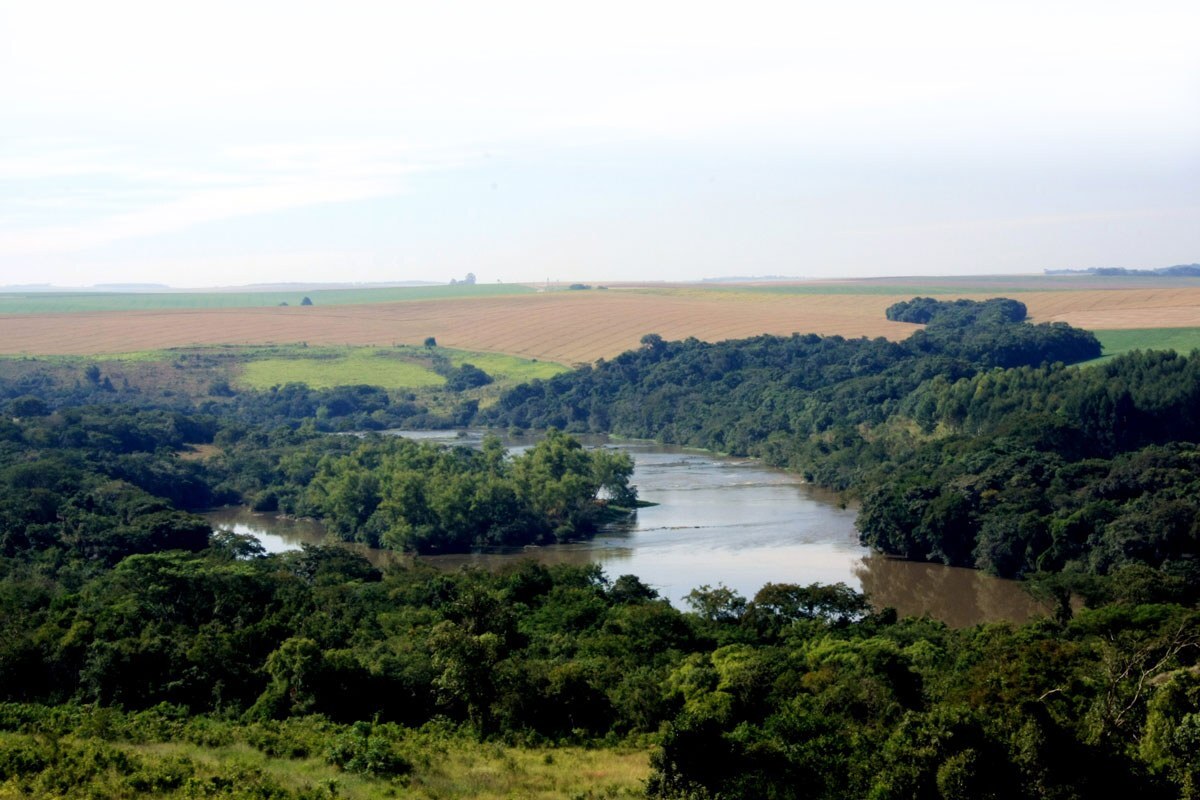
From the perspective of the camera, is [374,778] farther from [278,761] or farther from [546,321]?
[546,321]

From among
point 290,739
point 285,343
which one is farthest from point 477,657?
point 285,343

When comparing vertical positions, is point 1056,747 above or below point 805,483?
above

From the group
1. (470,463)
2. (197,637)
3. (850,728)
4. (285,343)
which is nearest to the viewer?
A: (850,728)

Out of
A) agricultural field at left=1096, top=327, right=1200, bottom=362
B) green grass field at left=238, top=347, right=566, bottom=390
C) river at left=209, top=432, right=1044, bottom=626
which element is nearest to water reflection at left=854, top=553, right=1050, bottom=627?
river at left=209, top=432, right=1044, bottom=626

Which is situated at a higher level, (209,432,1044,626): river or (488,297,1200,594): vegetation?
(488,297,1200,594): vegetation

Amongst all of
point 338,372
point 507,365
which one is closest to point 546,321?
point 507,365

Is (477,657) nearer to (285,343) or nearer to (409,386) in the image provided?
(409,386)

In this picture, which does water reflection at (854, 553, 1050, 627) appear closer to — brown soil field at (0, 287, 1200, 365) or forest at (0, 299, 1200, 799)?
forest at (0, 299, 1200, 799)

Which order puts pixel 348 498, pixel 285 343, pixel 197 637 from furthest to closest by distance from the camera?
pixel 285 343 → pixel 348 498 → pixel 197 637
